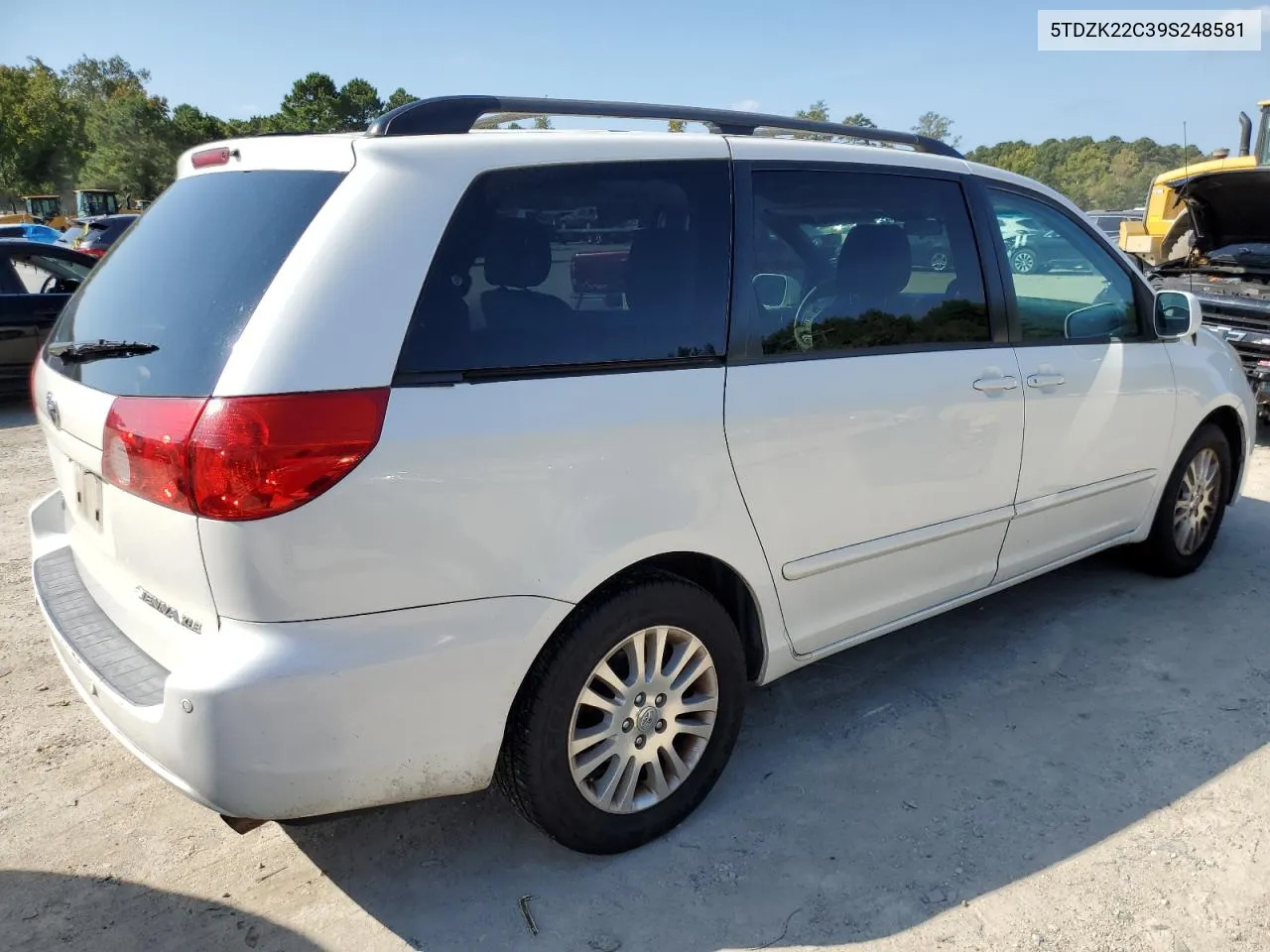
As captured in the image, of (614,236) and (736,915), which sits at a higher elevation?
(614,236)

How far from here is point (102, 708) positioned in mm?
2262

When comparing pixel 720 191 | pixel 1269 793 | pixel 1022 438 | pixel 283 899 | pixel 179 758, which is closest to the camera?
pixel 179 758

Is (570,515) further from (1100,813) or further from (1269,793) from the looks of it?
(1269,793)

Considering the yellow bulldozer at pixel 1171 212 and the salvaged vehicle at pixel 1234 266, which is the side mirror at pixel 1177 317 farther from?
the yellow bulldozer at pixel 1171 212

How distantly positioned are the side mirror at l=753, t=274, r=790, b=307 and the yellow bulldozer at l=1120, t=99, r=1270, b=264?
8.01m

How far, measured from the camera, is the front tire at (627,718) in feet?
7.58

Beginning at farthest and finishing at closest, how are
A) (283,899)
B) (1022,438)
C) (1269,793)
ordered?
(1022,438) → (1269,793) → (283,899)

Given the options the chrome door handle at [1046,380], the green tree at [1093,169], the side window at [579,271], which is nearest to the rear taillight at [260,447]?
the side window at [579,271]

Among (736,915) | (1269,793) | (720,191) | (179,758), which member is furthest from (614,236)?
(1269,793)

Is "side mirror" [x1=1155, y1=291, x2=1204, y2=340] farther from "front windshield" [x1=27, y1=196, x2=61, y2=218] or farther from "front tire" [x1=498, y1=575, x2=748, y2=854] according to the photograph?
"front windshield" [x1=27, y1=196, x2=61, y2=218]

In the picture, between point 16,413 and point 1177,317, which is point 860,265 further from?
point 16,413

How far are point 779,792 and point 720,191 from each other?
5.79 feet

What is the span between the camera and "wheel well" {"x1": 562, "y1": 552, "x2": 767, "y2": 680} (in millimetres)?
2461

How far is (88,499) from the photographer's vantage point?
7.98 ft
